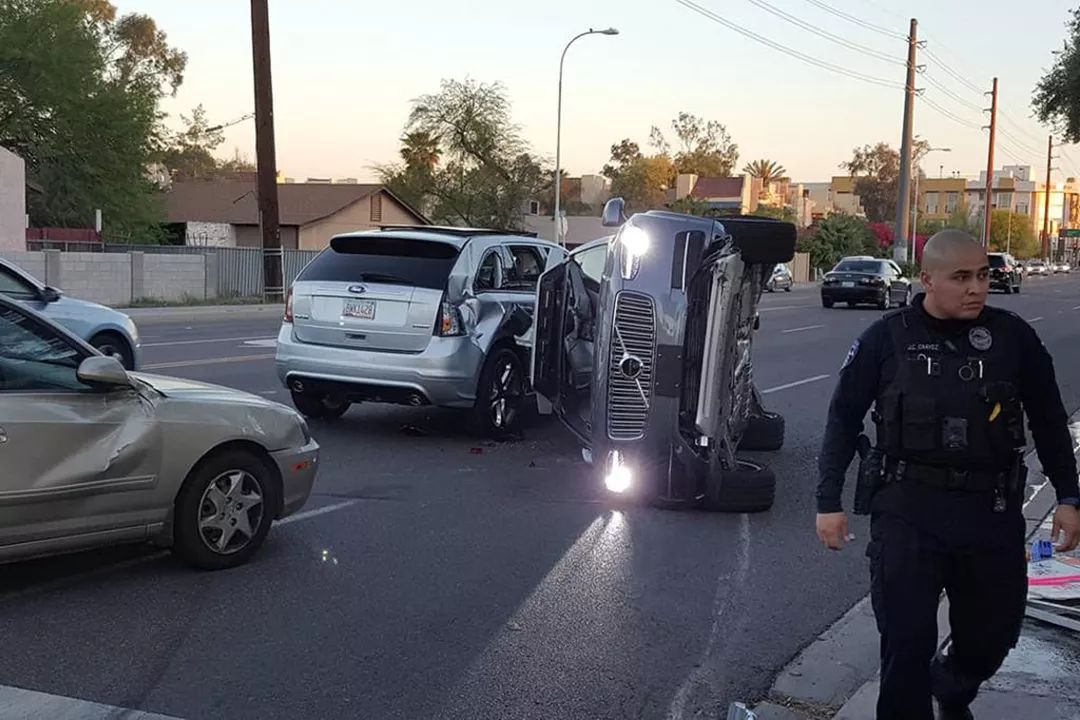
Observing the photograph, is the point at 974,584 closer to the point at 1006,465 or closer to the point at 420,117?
the point at 1006,465

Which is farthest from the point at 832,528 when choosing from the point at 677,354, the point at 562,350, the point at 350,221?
the point at 350,221

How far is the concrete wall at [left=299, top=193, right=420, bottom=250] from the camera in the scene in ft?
174

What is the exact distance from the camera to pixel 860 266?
Result: 34906mm

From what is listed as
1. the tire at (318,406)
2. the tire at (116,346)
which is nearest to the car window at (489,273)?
the tire at (318,406)

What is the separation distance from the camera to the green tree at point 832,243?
67.4 m

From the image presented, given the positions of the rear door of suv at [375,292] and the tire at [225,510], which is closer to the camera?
the tire at [225,510]

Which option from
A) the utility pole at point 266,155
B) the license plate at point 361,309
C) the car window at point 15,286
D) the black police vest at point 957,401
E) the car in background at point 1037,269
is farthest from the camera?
the car in background at point 1037,269

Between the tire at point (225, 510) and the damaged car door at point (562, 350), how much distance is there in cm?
272

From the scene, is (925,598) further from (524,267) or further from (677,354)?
(524,267)

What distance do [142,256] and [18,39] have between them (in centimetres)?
1640

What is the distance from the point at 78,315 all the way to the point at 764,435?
693cm

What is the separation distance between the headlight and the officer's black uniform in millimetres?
3304

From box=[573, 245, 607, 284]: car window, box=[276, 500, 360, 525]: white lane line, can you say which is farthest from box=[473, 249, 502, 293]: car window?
box=[276, 500, 360, 525]: white lane line

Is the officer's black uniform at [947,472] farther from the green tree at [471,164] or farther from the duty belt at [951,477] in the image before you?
the green tree at [471,164]
